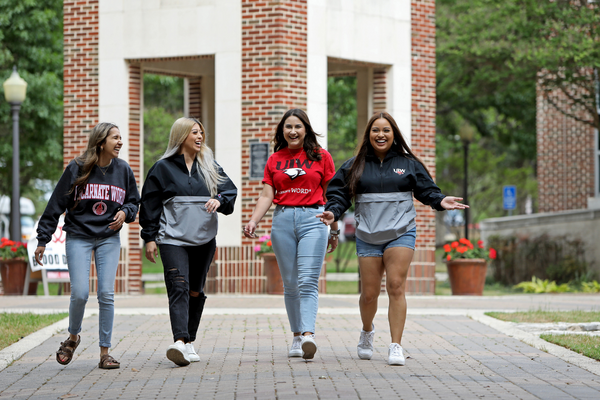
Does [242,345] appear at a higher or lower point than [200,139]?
lower

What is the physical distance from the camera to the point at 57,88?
23.1 meters

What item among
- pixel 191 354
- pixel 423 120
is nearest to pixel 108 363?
pixel 191 354

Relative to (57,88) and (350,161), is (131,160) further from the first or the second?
(57,88)

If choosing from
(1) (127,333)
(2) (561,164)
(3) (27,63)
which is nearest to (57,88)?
(3) (27,63)

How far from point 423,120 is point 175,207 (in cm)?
923

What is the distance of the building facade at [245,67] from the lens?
13.9 meters

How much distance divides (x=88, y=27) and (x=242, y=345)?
844cm

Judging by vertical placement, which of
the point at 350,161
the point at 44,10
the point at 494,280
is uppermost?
the point at 44,10

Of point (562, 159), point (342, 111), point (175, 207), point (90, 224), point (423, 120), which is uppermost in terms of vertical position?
point (342, 111)

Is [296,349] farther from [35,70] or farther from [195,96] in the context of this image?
[35,70]

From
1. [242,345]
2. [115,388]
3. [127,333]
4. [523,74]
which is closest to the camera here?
[115,388]

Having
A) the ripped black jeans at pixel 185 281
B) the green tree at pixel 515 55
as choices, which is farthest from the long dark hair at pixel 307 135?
the green tree at pixel 515 55

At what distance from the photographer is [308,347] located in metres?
6.68

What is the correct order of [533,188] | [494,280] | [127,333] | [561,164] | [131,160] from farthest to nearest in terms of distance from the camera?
A: [533,188], [561,164], [494,280], [131,160], [127,333]
